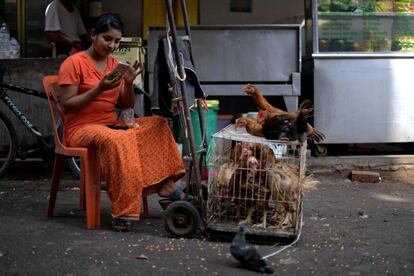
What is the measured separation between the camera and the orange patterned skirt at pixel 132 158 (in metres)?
4.52

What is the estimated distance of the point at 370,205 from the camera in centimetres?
598

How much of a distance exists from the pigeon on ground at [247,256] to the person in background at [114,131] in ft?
3.31

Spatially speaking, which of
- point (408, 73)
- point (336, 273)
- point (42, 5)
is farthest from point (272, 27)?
point (336, 273)

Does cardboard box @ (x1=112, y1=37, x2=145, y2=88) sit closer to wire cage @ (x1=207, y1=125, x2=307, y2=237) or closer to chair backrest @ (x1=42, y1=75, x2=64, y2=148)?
chair backrest @ (x1=42, y1=75, x2=64, y2=148)

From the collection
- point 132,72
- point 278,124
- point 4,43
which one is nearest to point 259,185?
point 278,124

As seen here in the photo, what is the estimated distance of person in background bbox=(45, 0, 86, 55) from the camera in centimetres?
752

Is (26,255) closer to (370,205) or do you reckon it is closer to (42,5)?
(370,205)

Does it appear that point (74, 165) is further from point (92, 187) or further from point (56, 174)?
point (92, 187)

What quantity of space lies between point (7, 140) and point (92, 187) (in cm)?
235

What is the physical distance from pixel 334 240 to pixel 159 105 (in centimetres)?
158

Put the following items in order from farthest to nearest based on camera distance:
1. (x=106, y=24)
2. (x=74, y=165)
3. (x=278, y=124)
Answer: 1. (x=74, y=165)
2. (x=106, y=24)
3. (x=278, y=124)

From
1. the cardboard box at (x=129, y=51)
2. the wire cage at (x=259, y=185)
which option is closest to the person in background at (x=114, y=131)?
the wire cage at (x=259, y=185)

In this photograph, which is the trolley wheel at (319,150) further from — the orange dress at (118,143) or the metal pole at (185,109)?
the metal pole at (185,109)

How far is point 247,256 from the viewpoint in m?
3.75
